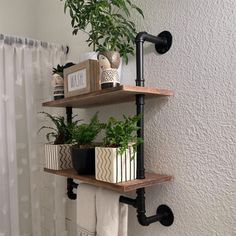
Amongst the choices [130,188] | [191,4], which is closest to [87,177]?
[130,188]

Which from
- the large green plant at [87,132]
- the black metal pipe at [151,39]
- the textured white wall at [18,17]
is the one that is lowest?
the large green plant at [87,132]

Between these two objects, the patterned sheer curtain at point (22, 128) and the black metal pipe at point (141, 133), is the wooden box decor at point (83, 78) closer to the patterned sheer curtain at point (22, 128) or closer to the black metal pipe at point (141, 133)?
the black metal pipe at point (141, 133)

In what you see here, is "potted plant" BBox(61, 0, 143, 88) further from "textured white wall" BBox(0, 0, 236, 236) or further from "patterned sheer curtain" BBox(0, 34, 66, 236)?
"patterned sheer curtain" BBox(0, 34, 66, 236)

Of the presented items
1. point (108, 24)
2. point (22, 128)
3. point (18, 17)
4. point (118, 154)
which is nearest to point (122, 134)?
point (118, 154)

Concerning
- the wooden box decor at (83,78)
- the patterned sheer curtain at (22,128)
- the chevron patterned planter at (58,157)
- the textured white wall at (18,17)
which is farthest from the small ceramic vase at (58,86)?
the textured white wall at (18,17)

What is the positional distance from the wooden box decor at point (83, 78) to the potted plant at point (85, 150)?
129 millimetres

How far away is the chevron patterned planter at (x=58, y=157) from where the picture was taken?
1011mm

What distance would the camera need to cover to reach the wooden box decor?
0.85 meters

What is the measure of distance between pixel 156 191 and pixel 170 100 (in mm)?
322

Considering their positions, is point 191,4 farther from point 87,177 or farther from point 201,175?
point 87,177

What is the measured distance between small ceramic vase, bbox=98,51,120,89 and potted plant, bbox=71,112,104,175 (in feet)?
0.50

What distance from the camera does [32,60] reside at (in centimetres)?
135

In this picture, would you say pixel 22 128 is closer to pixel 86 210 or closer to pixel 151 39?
pixel 86 210

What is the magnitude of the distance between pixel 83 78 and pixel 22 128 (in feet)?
2.13
